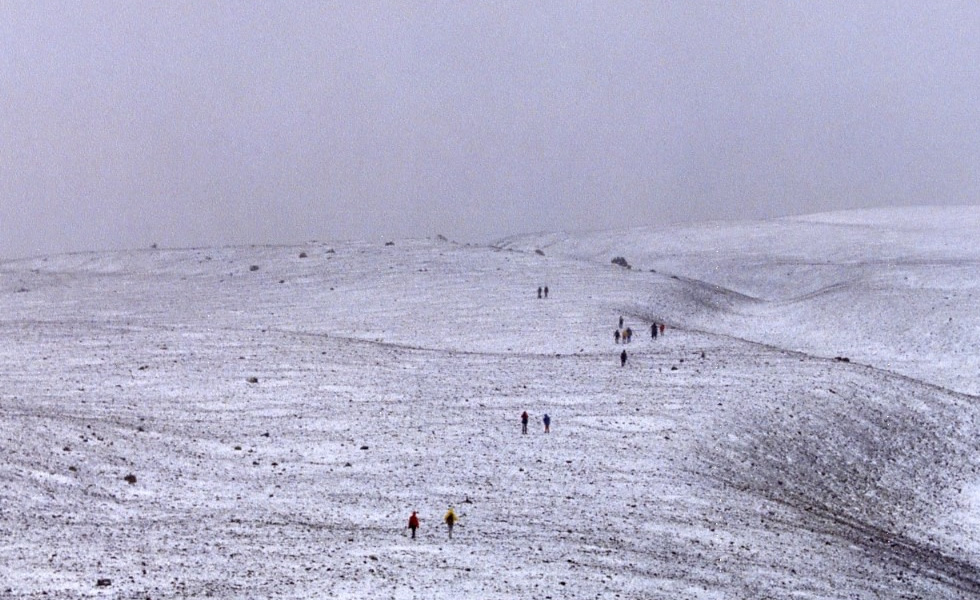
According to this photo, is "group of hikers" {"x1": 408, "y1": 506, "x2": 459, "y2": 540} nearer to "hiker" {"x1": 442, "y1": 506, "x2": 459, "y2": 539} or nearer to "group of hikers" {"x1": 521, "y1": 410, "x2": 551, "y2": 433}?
"hiker" {"x1": 442, "y1": 506, "x2": 459, "y2": 539}

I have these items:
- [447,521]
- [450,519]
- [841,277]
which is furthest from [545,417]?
[841,277]

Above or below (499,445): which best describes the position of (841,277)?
above

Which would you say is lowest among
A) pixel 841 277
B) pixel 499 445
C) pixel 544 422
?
pixel 499 445

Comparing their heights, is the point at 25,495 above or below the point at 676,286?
below

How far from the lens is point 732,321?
77.9 metres

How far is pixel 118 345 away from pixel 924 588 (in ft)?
126

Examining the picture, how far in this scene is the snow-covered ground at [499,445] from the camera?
102ft

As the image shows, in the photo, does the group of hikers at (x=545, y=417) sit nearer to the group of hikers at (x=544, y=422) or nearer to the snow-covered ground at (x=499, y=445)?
the group of hikers at (x=544, y=422)

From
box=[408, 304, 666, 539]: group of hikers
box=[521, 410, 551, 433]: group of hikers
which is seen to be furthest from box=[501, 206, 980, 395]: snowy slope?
box=[521, 410, 551, 433]: group of hikers

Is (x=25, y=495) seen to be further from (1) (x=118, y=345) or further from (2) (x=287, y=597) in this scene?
(1) (x=118, y=345)

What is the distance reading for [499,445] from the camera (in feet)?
139

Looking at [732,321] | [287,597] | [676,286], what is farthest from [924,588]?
[676,286]

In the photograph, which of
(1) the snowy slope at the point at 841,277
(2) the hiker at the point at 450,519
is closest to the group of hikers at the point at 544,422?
(2) the hiker at the point at 450,519

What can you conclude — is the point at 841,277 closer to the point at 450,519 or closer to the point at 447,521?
the point at 447,521
